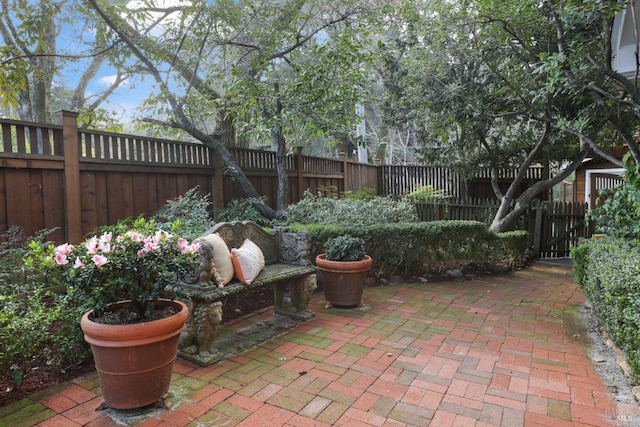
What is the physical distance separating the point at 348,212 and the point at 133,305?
3.82 m

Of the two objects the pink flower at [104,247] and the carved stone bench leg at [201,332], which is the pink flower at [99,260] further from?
the carved stone bench leg at [201,332]

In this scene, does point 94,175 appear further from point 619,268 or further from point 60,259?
point 619,268

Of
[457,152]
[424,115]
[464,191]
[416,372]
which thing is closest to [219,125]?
[424,115]

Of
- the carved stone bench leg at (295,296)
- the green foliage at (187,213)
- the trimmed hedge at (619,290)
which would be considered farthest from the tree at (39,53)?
the trimmed hedge at (619,290)

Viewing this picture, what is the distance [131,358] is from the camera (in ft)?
6.82

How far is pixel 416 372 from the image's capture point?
2.69 metres

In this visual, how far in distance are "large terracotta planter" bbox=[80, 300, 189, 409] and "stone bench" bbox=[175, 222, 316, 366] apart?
60cm

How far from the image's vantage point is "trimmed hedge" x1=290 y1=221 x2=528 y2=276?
5.04 metres

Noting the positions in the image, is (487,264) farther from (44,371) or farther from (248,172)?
(44,371)

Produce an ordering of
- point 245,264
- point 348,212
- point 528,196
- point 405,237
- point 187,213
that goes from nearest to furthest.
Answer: point 245,264
point 187,213
point 405,237
point 348,212
point 528,196

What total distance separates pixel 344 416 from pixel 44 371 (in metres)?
2.04

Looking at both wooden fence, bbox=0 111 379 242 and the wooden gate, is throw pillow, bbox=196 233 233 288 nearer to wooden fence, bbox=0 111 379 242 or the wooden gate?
wooden fence, bbox=0 111 379 242

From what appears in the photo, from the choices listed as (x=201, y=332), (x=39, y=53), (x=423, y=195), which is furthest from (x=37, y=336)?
(x=423, y=195)

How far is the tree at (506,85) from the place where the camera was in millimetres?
4031
